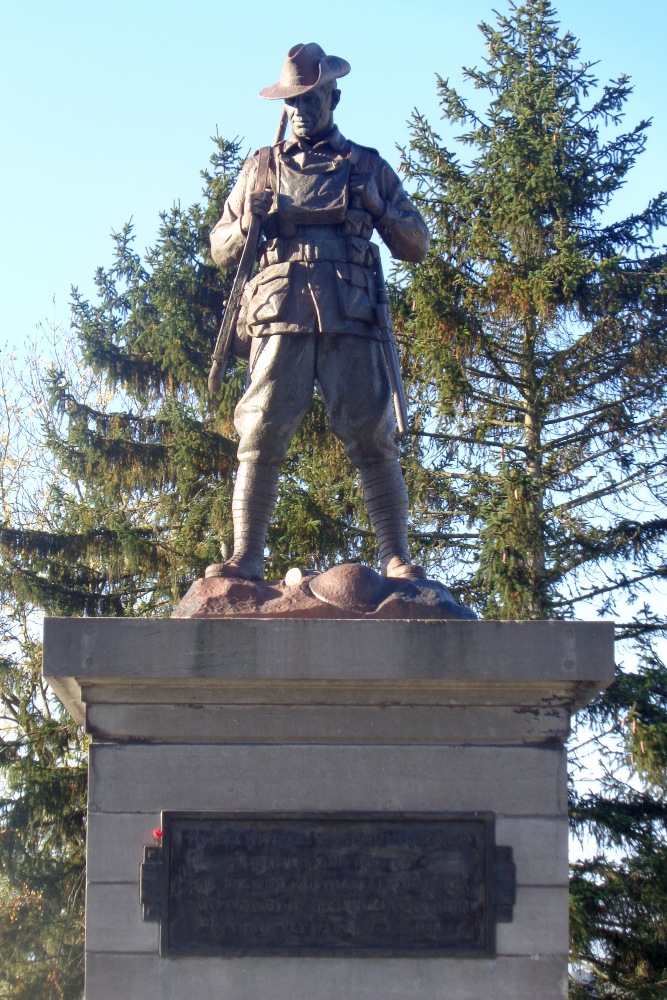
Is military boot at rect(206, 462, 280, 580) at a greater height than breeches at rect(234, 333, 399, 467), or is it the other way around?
breeches at rect(234, 333, 399, 467)

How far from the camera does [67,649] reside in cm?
503

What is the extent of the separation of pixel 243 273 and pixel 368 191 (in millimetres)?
608

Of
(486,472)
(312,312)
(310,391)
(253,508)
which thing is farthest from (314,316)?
(486,472)

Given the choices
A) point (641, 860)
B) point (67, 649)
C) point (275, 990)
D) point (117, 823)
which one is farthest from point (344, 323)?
point (641, 860)

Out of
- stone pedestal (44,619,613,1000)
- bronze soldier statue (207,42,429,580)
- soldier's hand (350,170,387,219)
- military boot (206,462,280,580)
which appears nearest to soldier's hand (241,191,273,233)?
bronze soldier statue (207,42,429,580)

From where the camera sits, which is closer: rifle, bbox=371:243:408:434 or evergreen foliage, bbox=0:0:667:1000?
rifle, bbox=371:243:408:434

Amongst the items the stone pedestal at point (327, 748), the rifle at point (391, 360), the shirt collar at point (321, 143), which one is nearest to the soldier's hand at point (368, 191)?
the shirt collar at point (321, 143)

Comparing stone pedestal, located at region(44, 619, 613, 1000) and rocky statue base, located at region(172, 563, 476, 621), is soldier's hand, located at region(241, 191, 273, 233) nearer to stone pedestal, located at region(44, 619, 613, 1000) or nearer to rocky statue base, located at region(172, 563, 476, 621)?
rocky statue base, located at region(172, 563, 476, 621)

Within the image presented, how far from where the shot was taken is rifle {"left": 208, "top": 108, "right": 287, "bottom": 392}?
606cm

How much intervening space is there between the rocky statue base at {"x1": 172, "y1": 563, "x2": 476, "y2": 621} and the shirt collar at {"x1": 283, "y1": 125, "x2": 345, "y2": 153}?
1834 mm

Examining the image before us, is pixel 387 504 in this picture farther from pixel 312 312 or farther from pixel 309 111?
pixel 309 111

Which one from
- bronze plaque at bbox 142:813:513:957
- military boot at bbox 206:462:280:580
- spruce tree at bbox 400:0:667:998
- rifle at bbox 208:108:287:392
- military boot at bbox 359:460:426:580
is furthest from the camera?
spruce tree at bbox 400:0:667:998

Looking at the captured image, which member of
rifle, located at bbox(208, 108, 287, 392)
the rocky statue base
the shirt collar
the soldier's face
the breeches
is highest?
the soldier's face

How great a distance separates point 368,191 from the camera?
605 centimetres
